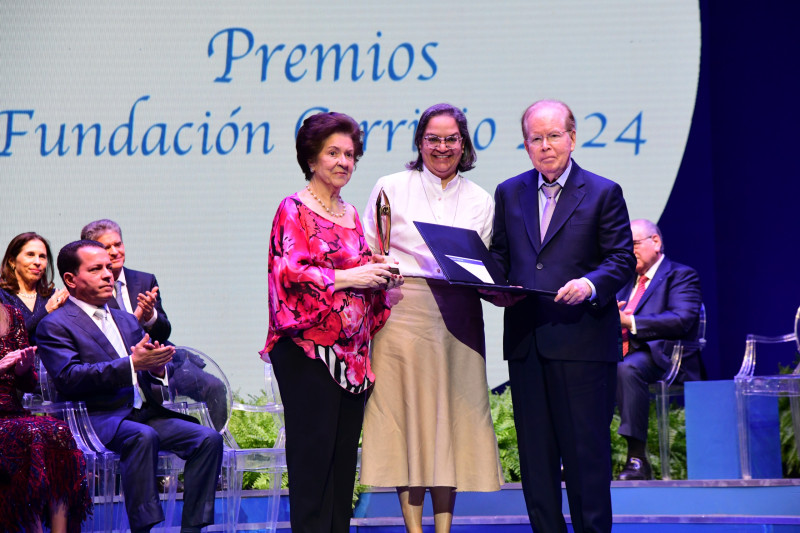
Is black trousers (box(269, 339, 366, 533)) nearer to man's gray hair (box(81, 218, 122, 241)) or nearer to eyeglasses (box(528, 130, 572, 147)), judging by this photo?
eyeglasses (box(528, 130, 572, 147))

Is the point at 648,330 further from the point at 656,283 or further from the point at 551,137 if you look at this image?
the point at 551,137

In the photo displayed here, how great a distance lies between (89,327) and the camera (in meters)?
4.12

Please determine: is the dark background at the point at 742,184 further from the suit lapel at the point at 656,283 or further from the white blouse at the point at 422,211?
the white blouse at the point at 422,211

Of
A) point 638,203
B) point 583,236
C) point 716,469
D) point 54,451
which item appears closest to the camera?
point 583,236

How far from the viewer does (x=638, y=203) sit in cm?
602

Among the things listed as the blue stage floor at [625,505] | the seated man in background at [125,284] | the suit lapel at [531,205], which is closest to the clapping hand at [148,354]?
the seated man in background at [125,284]

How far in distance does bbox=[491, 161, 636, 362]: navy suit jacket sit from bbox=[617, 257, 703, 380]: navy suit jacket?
2.02m

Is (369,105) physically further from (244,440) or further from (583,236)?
(583,236)

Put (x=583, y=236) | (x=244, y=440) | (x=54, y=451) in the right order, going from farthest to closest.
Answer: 1. (x=244, y=440)
2. (x=54, y=451)
3. (x=583, y=236)

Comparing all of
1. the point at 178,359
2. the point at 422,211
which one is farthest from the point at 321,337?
the point at 178,359

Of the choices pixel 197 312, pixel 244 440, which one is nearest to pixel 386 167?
pixel 197 312

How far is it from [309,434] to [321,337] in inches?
11.0

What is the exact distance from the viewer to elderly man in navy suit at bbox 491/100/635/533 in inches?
122

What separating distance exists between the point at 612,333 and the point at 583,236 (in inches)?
12.4
